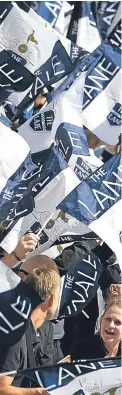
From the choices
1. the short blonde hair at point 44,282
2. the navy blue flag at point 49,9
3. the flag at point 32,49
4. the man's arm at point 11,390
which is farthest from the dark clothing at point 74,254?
the navy blue flag at point 49,9

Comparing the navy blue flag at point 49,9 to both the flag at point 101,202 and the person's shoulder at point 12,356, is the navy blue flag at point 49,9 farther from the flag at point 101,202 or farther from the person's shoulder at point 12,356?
the person's shoulder at point 12,356

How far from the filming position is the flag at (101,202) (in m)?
7.23

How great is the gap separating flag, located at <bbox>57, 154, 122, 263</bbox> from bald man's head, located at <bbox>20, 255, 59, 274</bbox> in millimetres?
814

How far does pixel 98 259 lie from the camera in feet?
24.0

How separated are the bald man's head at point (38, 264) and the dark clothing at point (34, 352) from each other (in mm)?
394

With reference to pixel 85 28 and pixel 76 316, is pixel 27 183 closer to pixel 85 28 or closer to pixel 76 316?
pixel 76 316

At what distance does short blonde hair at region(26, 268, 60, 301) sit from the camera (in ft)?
19.9

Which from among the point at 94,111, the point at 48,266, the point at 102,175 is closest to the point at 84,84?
the point at 94,111

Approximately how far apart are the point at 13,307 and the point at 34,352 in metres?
1.01

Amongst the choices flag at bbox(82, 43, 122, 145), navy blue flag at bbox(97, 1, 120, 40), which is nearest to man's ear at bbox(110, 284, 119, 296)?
flag at bbox(82, 43, 122, 145)

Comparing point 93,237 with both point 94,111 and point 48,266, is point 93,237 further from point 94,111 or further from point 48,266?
point 94,111

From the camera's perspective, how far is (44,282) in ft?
20.0

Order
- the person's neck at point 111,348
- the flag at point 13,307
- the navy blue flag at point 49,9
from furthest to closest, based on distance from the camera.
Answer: the navy blue flag at point 49,9
the person's neck at point 111,348
the flag at point 13,307

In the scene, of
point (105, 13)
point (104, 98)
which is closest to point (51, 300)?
point (104, 98)
